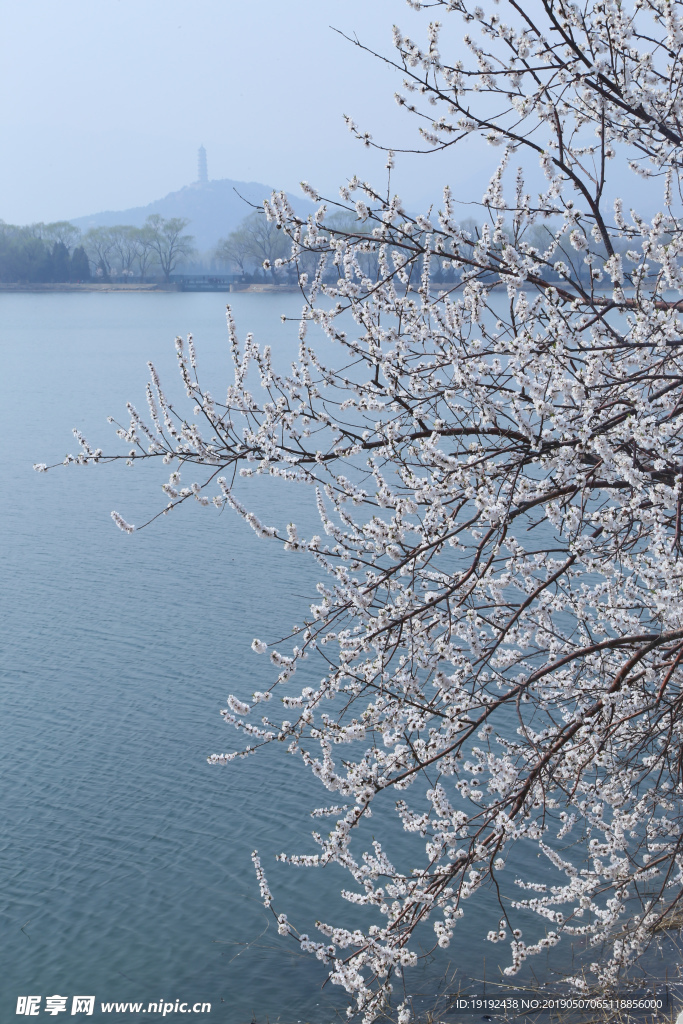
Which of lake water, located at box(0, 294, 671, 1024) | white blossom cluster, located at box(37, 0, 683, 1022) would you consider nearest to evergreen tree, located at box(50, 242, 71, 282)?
lake water, located at box(0, 294, 671, 1024)

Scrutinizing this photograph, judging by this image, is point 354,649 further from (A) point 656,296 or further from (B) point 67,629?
(B) point 67,629

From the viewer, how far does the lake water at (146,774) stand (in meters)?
8.30

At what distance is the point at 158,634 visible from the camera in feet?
47.3

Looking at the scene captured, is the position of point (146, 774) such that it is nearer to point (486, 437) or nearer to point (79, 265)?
point (486, 437)

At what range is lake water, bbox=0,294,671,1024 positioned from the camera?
830cm

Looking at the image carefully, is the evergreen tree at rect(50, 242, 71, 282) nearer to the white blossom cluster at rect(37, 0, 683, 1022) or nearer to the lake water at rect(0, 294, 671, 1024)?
the lake water at rect(0, 294, 671, 1024)

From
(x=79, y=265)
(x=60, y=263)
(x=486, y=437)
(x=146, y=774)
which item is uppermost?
(x=60, y=263)

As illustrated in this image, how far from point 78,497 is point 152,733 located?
448 inches

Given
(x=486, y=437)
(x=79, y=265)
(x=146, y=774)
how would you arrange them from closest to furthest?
(x=486, y=437) → (x=146, y=774) → (x=79, y=265)

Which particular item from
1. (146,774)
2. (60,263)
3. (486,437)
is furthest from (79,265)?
(486,437)

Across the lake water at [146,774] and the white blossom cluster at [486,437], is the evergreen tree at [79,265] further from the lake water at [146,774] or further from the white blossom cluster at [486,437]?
the white blossom cluster at [486,437]

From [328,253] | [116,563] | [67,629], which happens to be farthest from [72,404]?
[328,253]

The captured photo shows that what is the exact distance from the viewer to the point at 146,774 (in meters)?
10.9

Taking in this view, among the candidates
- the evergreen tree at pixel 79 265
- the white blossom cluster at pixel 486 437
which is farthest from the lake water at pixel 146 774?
the evergreen tree at pixel 79 265
